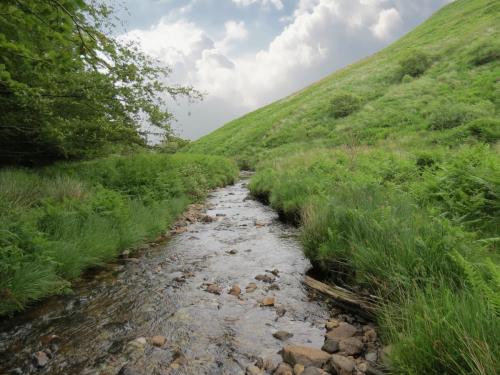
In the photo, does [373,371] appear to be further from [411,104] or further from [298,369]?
[411,104]

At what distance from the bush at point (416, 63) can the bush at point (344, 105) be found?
7268 mm

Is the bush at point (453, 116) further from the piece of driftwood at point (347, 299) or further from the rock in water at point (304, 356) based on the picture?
the rock in water at point (304, 356)

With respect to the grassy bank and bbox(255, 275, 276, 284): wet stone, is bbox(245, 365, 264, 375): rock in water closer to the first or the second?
bbox(255, 275, 276, 284): wet stone

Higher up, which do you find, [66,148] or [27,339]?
[66,148]

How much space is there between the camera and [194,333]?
13.9ft

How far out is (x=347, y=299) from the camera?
15.2 feet

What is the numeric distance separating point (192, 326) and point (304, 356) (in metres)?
1.62

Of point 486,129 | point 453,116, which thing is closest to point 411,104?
point 453,116

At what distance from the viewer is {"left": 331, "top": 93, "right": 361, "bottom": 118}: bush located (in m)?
31.9

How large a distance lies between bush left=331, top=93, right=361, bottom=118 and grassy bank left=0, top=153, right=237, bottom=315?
23.6 meters

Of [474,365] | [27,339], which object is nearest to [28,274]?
[27,339]

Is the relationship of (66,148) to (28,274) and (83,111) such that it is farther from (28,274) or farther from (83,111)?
(28,274)

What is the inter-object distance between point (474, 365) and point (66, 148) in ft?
40.2

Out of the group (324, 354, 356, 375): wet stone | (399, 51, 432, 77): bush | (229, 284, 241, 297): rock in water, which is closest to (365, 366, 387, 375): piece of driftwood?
(324, 354, 356, 375): wet stone
